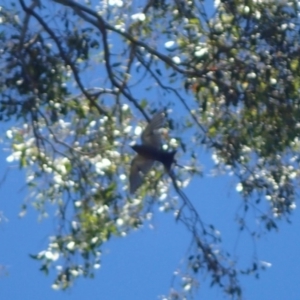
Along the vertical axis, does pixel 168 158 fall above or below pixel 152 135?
below

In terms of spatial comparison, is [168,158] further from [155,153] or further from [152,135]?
[152,135]

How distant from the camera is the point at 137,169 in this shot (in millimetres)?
8359

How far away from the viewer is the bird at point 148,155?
8188 mm

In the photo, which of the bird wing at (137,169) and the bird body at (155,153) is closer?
the bird body at (155,153)

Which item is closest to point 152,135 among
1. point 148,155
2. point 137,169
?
point 148,155

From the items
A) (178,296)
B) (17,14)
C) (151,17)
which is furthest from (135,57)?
(178,296)

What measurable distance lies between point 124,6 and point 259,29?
140 cm

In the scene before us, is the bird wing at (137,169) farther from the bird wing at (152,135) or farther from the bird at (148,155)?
the bird wing at (152,135)

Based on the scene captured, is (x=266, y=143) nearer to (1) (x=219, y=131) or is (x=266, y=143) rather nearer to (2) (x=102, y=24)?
(1) (x=219, y=131)

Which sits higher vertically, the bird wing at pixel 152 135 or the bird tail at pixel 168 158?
the bird wing at pixel 152 135

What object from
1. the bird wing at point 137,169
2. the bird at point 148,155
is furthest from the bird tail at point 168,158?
the bird wing at point 137,169

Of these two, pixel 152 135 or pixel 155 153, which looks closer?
pixel 155 153

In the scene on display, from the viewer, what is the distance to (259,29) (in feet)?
27.4

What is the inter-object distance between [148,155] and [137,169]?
18 centimetres
